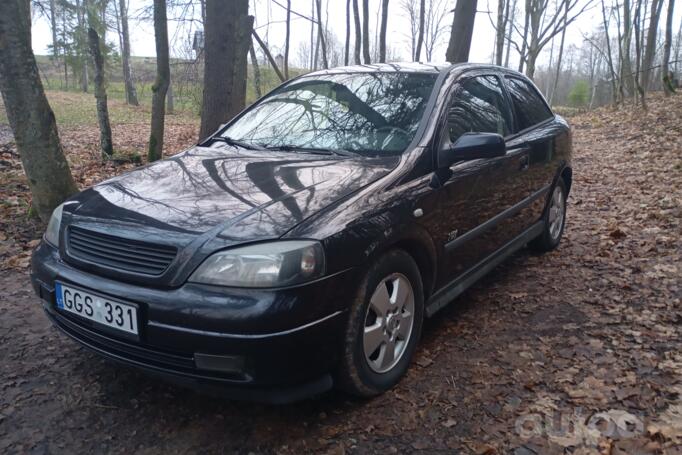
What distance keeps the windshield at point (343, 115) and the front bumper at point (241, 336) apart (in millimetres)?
1078

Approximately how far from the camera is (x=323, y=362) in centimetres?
Answer: 222

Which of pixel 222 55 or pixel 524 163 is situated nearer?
pixel 524 163

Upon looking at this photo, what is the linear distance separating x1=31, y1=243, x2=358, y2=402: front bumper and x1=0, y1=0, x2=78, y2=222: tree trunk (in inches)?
127

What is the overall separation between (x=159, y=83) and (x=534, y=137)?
6.71 meters

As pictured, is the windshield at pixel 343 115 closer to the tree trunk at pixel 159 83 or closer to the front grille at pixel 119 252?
the front grille at pixel 119 252

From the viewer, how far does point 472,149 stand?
2.87 m

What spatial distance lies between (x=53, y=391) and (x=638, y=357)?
321 centimetres

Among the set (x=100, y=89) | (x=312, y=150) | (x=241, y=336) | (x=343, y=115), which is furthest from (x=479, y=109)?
(x=100, y=89)

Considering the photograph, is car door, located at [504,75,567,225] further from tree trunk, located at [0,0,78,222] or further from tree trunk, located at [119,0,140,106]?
tree trunk, located at [119,0,140,106]

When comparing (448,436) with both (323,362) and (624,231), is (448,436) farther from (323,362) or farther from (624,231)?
(624,231)

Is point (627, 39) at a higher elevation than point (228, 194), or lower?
higher

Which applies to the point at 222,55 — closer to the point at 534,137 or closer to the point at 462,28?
the point at 534,137

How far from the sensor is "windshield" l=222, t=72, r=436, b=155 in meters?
3.06

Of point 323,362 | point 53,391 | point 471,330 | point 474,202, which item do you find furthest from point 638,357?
point 53,391
